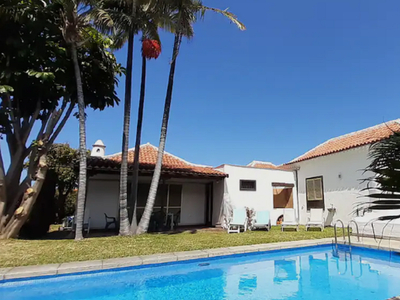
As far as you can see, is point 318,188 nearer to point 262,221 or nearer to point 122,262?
point 262,221

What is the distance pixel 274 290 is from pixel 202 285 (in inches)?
86.2

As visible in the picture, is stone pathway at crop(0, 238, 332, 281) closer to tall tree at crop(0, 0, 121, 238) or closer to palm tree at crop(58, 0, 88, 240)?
palm tree at crop(58, 0, 88, 240)

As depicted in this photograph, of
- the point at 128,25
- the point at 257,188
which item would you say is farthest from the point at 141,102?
the point at 257,188

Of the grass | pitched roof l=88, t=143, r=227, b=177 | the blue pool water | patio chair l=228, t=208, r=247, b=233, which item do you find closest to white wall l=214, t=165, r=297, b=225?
pitched roof l=88, t=143, r=227, b=177

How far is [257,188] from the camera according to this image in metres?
19.4

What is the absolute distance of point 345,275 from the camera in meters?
8.80

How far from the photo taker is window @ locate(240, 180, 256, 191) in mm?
18992

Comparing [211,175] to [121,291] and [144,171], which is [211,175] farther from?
[121,291]

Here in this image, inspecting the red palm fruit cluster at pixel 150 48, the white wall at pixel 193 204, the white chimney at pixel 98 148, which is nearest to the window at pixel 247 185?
the white wall at pixel 193 204

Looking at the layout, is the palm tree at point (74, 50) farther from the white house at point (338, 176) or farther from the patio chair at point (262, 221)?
the white house at point (338, 176)

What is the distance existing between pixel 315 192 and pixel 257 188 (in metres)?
4.40

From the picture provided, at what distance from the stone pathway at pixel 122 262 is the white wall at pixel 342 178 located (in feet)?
22.9

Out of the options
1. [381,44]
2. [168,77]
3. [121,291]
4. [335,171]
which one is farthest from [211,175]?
[381,44]

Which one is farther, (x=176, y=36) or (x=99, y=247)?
(x=176, y=36)
